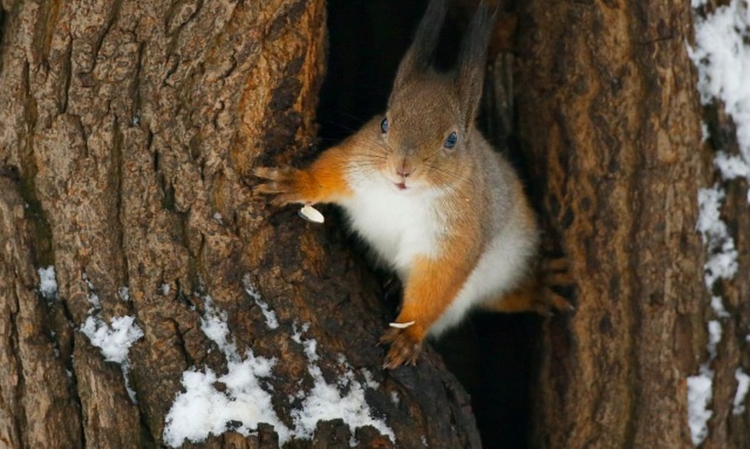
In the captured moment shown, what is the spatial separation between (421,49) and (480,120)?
850 mm

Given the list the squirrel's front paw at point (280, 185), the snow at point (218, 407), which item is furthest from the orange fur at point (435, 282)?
the snow at point (218, 407)

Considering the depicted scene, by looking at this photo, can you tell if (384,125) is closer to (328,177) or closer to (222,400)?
(328,177)

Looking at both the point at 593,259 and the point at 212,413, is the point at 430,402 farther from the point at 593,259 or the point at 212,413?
the point at 593,259

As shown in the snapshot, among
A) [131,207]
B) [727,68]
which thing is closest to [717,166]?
[727,68]

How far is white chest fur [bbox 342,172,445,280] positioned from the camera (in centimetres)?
298

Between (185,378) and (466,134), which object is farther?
(466,134)

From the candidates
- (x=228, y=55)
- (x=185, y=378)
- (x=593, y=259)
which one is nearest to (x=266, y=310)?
(x=185, y=378)

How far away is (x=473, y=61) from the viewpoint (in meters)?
2.95

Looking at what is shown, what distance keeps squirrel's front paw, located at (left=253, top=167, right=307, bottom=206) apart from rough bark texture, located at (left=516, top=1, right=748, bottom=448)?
3.32 ft

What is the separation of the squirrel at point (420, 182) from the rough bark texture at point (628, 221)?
347 mm

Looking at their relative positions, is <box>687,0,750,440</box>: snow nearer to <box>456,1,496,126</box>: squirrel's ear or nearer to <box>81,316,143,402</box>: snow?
<box>456,1,496,126</box>: squirrel's ear

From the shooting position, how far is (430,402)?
275 centimetres

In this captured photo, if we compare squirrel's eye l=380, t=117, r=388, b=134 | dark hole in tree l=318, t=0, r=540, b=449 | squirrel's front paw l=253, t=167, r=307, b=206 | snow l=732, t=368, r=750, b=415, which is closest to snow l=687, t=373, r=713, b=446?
snow l=732, t=368, r=750, b=415

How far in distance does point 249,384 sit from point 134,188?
630mm
